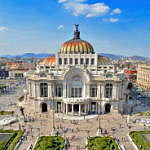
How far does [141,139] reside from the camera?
48.2 meters

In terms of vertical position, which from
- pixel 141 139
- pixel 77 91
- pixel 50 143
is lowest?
pixel 141 139

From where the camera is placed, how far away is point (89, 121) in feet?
201

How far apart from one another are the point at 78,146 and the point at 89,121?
16333 millimetres

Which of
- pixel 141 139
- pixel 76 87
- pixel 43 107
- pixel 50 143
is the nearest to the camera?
pixel 50 143

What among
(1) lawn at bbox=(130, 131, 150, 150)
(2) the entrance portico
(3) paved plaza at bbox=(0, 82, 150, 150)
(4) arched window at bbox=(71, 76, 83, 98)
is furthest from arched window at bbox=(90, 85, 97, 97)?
(1) lawn at bbox=(130, 131, 150, 150)

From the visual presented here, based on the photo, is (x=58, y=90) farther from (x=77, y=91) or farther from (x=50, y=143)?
(x=50, y=143)

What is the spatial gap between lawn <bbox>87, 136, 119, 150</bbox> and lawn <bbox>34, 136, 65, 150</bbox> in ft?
17.9

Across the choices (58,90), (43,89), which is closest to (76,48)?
(58,90)

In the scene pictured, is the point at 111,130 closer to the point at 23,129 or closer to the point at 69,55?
the point at 23,129

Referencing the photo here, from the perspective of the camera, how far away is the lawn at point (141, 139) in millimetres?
44688

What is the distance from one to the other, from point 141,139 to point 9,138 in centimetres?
2759

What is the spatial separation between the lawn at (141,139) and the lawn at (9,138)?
24.2 meters

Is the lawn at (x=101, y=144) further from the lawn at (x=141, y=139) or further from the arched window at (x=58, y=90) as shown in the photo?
the arched window at (x=58, y=90)

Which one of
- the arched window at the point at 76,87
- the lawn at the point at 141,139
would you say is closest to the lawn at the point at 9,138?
the arched window at the point at 76,87
